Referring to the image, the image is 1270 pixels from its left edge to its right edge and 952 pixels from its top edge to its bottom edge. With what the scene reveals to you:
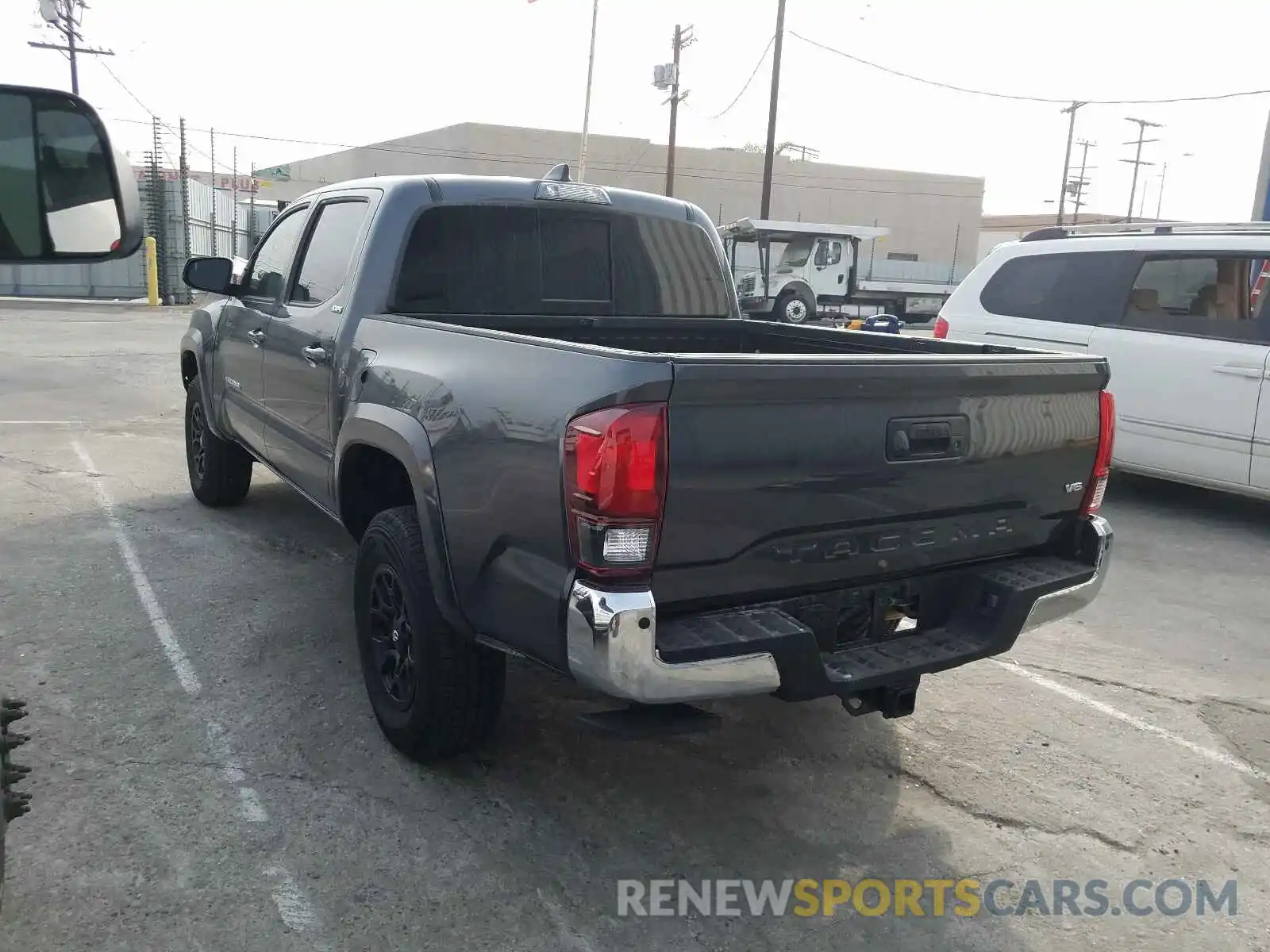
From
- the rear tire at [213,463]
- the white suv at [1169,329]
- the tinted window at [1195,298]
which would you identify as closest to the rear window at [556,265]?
the rear tire at [213,463]

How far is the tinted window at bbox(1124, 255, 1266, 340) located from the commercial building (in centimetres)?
3490

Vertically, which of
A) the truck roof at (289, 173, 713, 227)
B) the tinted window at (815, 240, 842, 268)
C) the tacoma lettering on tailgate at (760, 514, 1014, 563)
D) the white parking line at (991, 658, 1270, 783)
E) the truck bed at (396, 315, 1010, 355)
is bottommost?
the white parking line at (991, 658, 1270, 783)

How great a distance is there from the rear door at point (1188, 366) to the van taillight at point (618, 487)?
5.58m

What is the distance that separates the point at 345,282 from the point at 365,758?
1.86 m

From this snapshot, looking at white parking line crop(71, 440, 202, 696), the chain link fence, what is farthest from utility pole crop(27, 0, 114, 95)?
white parking line crop(71, 440, 202, 696)

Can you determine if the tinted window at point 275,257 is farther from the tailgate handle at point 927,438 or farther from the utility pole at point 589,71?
the utility pole at point 589,71

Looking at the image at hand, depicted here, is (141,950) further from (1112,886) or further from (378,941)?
(1112,886)

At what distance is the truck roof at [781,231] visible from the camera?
26078 mm

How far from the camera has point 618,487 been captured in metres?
A: 2.43

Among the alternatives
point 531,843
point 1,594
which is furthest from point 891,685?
point 1,594

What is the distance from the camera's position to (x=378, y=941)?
8.29 ft

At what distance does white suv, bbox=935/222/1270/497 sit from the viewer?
21.5ft

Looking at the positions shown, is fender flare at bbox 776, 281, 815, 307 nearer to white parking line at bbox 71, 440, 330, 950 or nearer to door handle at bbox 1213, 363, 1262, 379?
door handle at bbox 1213, 363, 1262, 379
